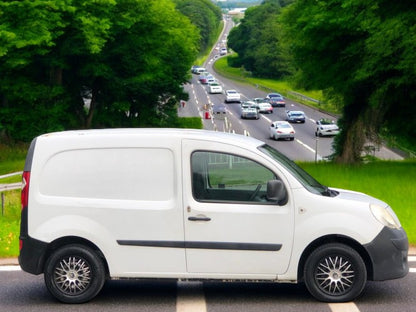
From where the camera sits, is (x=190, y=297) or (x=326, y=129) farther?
(x=326, y=129)

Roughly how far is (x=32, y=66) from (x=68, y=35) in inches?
182

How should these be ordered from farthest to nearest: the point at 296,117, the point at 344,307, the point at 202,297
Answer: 1. the point at 296,117
2. the point at 202,297
3. the point at 344,307

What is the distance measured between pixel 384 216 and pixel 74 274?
9.95 feet

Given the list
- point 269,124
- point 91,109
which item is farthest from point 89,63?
point 269,124

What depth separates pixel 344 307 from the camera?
8.10 m

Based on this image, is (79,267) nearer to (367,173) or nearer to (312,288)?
(312,288)

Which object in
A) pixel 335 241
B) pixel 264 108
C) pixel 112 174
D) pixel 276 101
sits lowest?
pixel 276 101

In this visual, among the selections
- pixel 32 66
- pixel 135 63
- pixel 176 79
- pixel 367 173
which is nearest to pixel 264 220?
pixel 367 173

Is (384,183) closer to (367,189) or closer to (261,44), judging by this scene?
(367,189)

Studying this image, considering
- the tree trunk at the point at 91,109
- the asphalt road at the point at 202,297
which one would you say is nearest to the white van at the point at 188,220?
the asphalt road at the point at 202,297

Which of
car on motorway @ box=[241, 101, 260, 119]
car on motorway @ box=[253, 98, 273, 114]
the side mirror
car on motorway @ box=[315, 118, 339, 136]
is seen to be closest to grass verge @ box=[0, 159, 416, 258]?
the side mirror

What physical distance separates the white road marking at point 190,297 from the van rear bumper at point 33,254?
1.38 metres

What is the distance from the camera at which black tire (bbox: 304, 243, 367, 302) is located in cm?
→ 817

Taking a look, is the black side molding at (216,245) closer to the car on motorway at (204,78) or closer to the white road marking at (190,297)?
the white road marking at (190,297)
